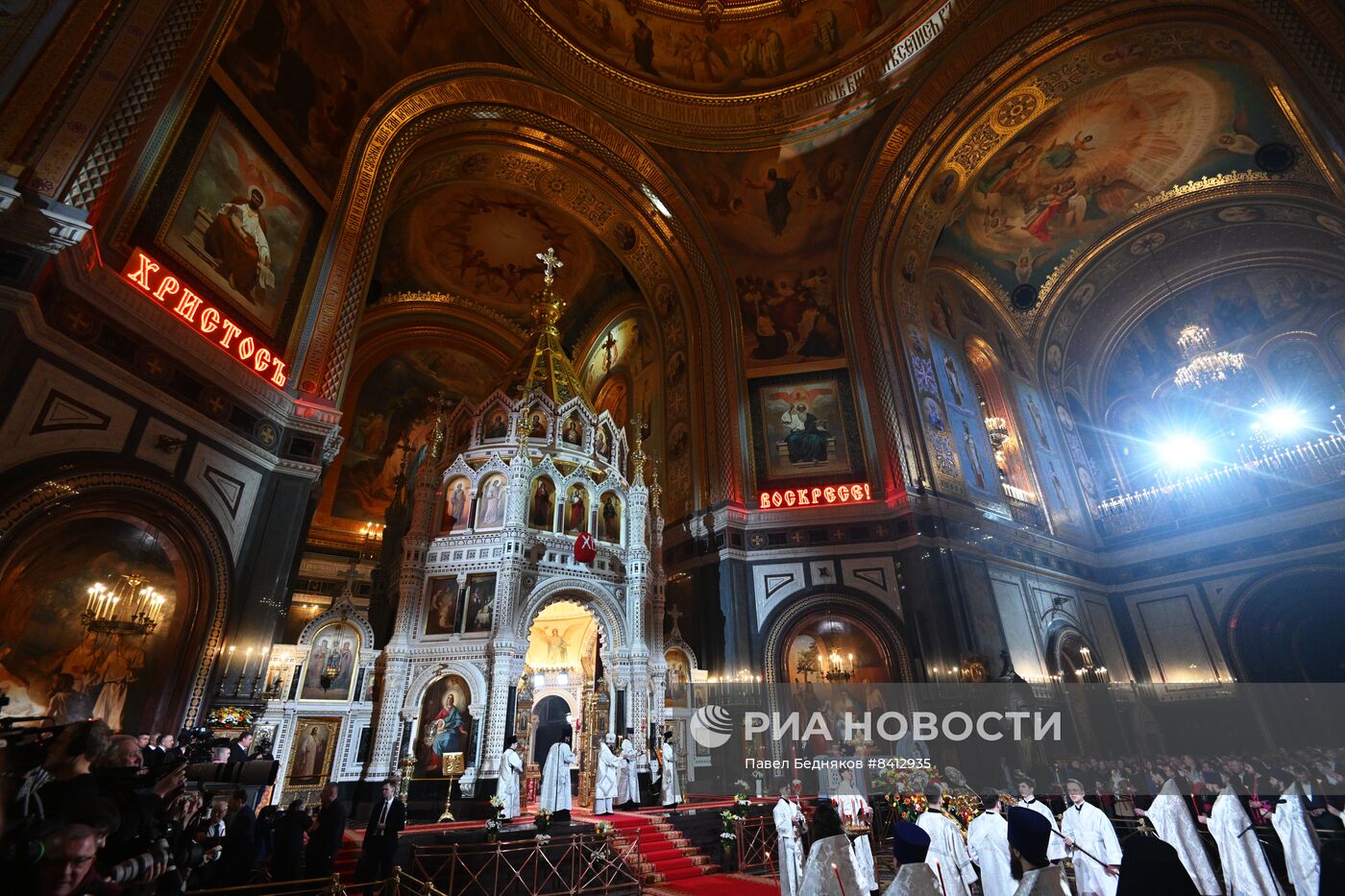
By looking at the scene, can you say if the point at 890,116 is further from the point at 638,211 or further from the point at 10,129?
the point at 10,129

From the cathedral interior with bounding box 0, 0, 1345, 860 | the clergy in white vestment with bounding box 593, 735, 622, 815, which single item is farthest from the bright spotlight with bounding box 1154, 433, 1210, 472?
the clergy in white vestment with bounding box 593, 735, 622, 815

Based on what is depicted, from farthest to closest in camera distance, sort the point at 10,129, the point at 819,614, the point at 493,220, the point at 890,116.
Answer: the point at 493,220 → the point at 890,116 → the point at 819,614 → the point at 10,129

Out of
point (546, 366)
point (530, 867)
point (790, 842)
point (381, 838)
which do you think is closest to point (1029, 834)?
point (790, 842)

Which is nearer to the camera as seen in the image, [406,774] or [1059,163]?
[406,774]

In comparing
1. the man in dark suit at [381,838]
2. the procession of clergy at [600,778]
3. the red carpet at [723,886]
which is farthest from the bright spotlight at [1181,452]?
the man in dark suit at [381,838]

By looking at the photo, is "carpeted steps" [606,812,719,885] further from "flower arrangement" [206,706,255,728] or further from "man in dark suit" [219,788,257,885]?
"flower arrangement" [206,706,255,728]

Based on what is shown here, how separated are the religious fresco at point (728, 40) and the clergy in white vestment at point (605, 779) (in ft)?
55.6

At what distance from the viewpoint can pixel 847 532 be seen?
613 inches

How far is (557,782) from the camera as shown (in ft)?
31.6

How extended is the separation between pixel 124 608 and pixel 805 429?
14720 mm

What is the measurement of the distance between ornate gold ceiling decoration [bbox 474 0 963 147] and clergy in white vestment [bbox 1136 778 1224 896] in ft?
55.0

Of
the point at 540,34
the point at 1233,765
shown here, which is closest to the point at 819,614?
the point at 1233,765

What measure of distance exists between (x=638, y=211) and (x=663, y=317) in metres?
3.35

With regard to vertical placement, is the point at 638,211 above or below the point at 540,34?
→ below
